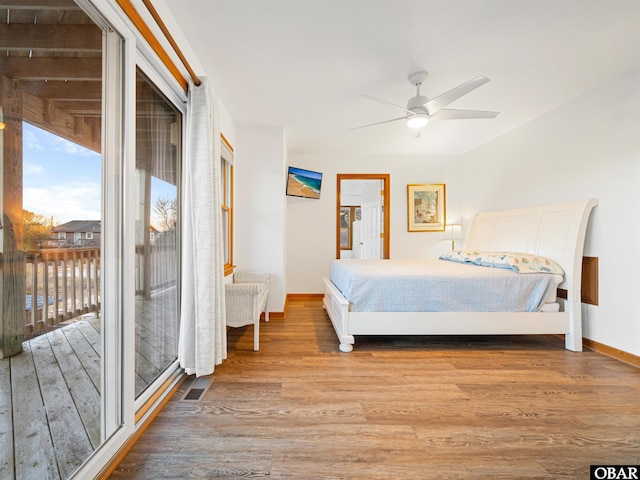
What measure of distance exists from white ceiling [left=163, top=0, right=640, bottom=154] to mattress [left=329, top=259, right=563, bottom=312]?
5.80ft

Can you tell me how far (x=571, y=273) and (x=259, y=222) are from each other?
3339 millimetres

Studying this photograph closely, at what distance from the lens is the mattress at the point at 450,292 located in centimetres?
267

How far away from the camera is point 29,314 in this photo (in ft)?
3.10

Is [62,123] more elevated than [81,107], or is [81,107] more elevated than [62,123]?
[81,107]

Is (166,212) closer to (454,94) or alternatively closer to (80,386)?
(80,386)

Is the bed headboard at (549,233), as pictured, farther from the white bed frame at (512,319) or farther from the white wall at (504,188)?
the white wall at (504,188)

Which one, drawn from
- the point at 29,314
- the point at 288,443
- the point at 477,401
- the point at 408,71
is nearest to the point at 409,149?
the point at 408,71

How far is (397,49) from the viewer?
2125mm

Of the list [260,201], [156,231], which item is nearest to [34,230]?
[156,231]

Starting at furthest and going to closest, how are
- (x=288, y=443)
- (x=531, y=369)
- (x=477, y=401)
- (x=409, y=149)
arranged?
(x=409, y=149) < (x=531, y=369) < (x=477, y=401) < (x=288, y=443)

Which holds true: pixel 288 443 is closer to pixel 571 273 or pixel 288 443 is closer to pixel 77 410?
pixel 77 410

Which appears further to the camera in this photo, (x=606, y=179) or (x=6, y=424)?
(x=606, y=179)

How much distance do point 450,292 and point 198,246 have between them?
2.22 meters

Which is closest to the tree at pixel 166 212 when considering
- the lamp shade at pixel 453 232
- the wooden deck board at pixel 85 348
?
the wooden deck board at pixel 85 348
